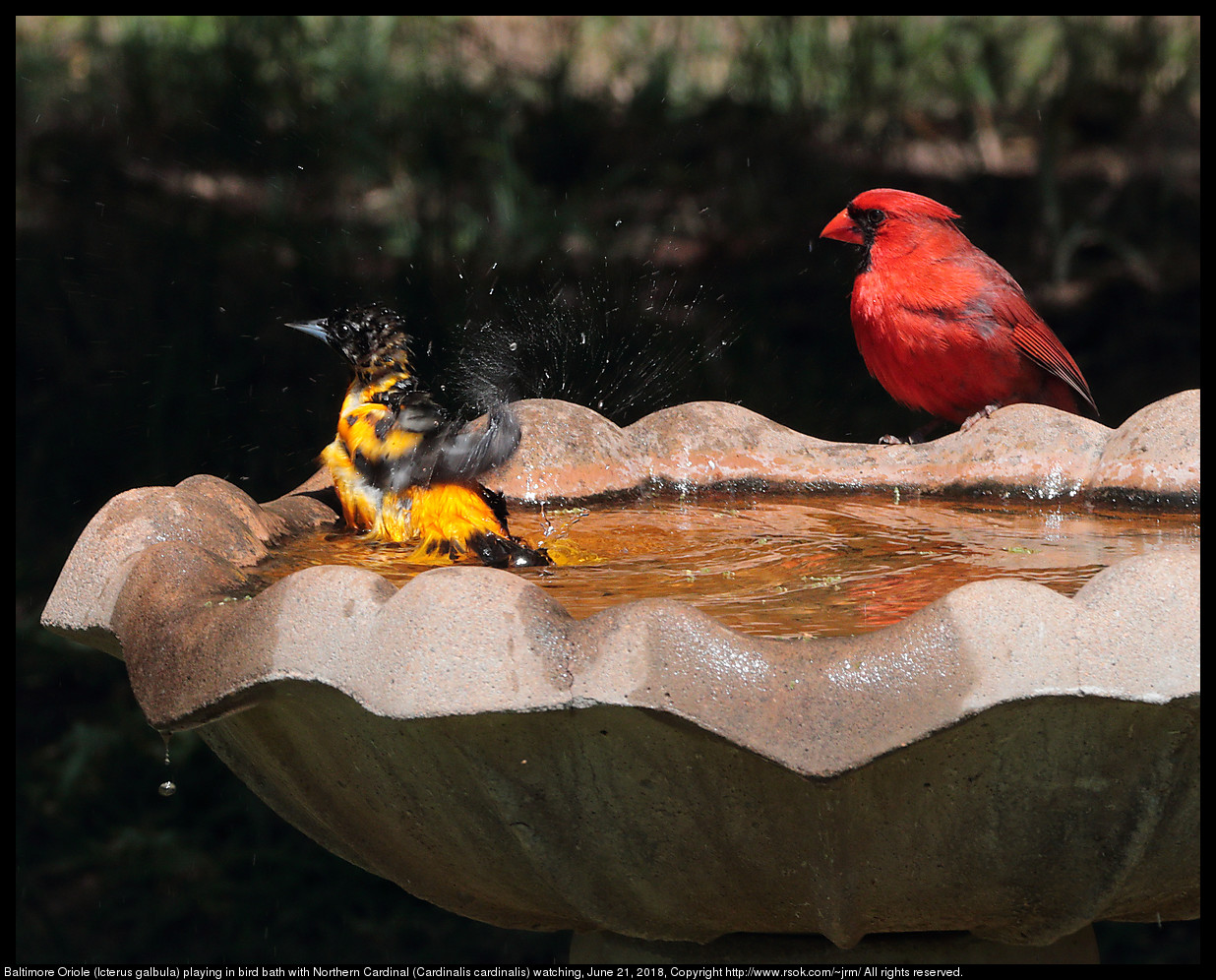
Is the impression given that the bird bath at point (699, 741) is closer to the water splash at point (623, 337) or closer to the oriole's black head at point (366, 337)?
the oriole's black head at point (366, 337)

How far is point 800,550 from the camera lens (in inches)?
109

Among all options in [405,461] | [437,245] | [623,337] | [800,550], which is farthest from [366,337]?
[623,337]

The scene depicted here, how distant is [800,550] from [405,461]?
2.88 feet

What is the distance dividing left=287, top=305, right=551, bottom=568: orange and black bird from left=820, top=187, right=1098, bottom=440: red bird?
1.38 meters

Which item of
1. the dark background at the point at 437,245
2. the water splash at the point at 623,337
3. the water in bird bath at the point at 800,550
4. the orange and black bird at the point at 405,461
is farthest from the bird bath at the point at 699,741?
the water splash at the point at 623,337

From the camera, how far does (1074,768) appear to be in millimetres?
1719

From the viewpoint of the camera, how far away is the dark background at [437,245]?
487 centimetres

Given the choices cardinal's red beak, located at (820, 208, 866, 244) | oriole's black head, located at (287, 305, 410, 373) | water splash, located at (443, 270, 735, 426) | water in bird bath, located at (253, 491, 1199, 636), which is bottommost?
water splash, located at (443, 270, 735, 426)

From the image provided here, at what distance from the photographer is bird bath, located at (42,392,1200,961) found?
158 centimetres

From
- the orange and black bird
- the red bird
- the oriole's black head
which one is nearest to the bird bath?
the orange and black bird

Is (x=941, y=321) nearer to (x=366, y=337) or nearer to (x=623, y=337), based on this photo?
(x=366, y=337)

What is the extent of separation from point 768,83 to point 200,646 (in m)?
5.59

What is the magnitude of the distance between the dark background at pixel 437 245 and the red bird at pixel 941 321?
1163mm

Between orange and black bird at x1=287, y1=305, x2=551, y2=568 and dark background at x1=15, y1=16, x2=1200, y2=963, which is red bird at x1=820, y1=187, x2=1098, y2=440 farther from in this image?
orange and black bird at x1=287, y1=305, x2=551, y2=568
